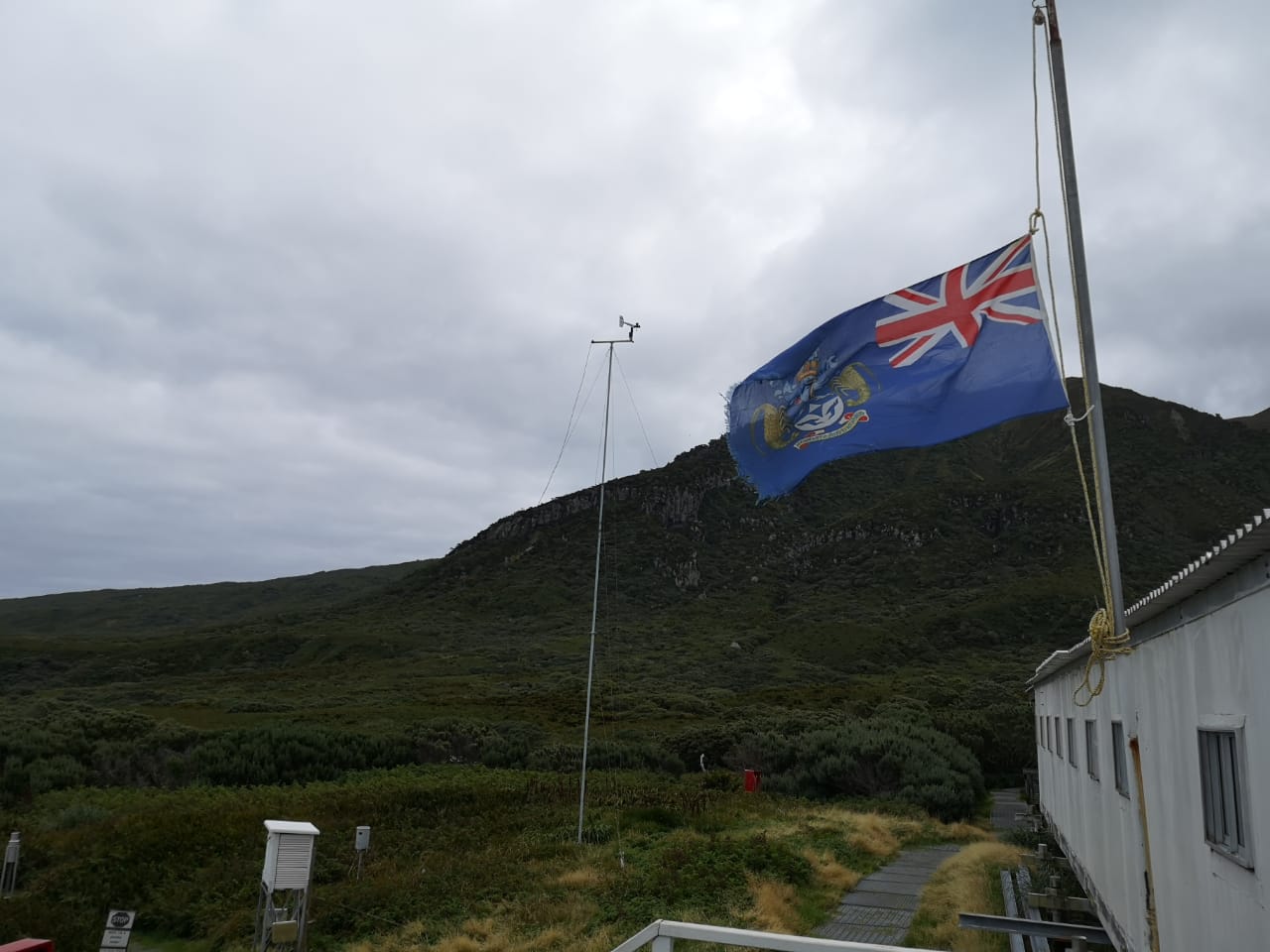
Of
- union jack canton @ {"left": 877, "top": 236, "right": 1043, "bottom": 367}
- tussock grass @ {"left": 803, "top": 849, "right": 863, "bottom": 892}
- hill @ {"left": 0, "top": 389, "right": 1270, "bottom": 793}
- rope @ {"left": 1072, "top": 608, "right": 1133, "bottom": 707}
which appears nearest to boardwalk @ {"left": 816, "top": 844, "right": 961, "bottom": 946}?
tussock grass @ {"left": 803, "top": 849, "right": 863, "bottom": 892}

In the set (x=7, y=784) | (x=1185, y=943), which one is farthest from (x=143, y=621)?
(x=1185, y=943)

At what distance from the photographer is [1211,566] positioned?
4.77 metres

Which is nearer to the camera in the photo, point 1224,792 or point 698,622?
point 1224,792

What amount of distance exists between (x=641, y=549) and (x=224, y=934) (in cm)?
8577

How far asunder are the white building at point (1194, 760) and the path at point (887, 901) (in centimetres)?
277

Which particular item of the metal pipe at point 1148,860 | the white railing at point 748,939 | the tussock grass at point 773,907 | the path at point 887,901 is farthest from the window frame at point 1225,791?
the tussock grass at point 773,907

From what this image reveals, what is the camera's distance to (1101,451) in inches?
226

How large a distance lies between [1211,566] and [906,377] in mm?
3587

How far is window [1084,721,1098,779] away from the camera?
395 inches

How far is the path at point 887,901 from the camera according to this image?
11.4m

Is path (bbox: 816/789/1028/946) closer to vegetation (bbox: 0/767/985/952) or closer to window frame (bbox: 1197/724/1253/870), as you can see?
vegetation (bbox: 0/767/985/952)

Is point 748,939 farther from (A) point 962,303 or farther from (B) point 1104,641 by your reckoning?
(A) point 962,303

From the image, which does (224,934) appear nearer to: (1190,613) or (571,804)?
(571,804)

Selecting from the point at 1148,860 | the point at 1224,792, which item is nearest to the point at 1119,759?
the point at 1148,860
